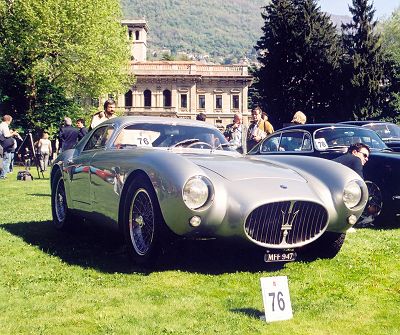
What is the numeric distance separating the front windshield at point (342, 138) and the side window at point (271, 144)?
82cm

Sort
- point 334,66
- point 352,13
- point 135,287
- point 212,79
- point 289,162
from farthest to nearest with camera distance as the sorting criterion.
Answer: point 212,79 < point 352,13 < point 334,66 < point 289,162 < point 135,287

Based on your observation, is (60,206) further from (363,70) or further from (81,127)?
(363,70)

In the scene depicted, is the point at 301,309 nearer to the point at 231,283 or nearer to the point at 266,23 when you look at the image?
the point at 231,283

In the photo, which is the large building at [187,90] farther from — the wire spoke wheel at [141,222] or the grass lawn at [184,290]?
the wire spoke wheel at [141,222]

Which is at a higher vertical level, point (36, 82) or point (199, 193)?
point (36, 82)

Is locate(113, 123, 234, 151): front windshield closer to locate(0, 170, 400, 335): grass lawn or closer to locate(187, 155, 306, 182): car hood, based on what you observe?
locate(187, 155, 306, 182): car hood

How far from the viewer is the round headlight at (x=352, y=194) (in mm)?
5262

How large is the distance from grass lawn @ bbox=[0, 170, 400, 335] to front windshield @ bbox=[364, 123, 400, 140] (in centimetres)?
592

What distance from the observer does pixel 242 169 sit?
5.28 meters

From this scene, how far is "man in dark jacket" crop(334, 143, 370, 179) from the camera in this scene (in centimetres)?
740

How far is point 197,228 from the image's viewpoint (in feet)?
15.5

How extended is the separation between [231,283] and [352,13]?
4858cm

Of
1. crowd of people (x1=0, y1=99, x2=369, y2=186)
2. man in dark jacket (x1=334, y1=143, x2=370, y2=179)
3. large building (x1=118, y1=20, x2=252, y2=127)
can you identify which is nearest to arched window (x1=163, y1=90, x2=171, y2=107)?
large building (x1=118, y1=20, x2=252, y2=127)

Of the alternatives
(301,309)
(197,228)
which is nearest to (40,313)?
(197,228)
